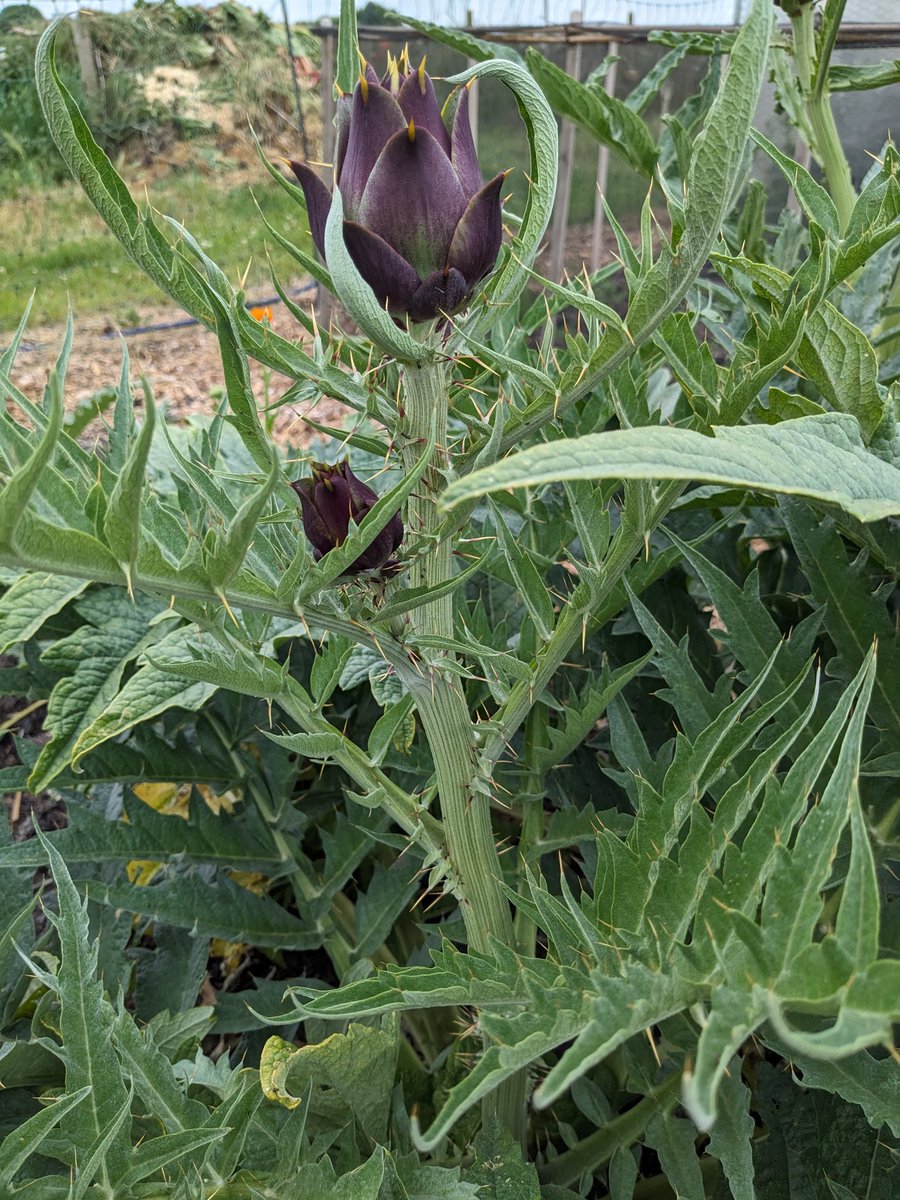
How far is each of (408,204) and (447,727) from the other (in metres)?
0.24

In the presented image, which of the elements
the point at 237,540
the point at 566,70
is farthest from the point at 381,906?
the point at 566,70

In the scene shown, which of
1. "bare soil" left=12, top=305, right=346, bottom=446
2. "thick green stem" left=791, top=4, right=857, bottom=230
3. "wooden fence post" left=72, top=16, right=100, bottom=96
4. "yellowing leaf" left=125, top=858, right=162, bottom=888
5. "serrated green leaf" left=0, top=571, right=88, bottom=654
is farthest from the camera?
"wooden fence post" left=72, top=16, right=100, bottom=96

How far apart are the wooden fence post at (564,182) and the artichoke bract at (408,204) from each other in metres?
2.51

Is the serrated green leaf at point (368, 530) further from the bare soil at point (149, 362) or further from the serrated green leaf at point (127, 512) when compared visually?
the bare soil at point (149, 362)

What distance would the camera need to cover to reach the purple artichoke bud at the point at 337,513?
1.44 ft

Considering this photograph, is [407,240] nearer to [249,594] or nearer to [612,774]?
[249,594]

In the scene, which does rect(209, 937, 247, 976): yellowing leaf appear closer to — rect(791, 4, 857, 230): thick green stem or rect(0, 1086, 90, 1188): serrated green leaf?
rect(0, 1086, 90, 1188): serrated green leaf

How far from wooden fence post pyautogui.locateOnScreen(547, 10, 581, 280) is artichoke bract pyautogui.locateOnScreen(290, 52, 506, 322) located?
2509mm

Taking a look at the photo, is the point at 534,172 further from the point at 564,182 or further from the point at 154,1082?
the point at 564,182

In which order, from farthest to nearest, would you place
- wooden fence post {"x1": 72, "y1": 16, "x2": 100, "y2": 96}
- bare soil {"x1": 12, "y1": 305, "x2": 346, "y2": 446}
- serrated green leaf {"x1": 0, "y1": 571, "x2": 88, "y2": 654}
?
wooden fence post {"x1": 72, "y1": 16, "x2": 100, "y2": 96}
bare soil {"x1": 12, "y1": 305, "x2": 346, "y2": 446}
serrated green leaf {"x1": 0, "y1": 571, "x2": 88, "y2": 654}

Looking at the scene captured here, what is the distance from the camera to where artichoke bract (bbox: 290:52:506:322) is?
0.41 m

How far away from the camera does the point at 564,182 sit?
3000 millimetres

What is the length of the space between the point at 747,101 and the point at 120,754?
575 mm

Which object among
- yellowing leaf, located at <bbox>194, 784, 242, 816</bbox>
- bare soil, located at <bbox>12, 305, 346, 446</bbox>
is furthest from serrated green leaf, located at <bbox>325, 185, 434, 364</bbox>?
bare soil, located at <bbox>12, 305, 346, 446</bbox>
